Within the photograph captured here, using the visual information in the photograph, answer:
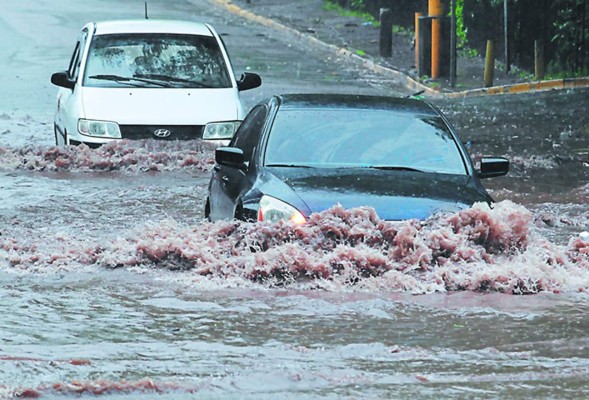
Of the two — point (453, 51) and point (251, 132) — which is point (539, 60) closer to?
point (453, 51)

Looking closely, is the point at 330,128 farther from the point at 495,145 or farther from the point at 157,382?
the point at 495,145

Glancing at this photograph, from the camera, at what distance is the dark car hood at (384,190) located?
31.7 feet

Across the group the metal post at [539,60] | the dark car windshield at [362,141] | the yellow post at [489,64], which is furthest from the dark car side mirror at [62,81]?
the metal post at [539,60]

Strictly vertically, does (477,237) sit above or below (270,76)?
above

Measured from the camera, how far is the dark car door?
10.4 m

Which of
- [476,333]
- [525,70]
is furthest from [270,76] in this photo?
[476,333]

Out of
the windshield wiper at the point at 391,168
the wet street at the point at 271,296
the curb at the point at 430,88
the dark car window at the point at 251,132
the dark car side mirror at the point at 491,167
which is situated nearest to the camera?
the wet street at the point at 271,296

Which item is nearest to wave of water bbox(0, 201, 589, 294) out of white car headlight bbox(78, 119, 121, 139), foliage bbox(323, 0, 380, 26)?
white car headlight bbox(78, 119, 121, 139)

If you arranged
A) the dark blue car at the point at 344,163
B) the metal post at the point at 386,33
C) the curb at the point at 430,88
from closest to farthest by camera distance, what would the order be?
the dark blue car at the point at 344,163, the curb at the point at 430,88, the metal post at the point at 386,33

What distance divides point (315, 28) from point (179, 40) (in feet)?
61.6

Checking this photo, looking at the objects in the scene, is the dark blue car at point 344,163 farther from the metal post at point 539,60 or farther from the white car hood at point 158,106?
the metal post at point 539,60

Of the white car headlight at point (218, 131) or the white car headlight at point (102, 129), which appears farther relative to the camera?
the white car headlight at point (218, 131)

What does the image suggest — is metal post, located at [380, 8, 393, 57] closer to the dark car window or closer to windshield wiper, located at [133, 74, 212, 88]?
windshield wiper, located at [133, 74, 212, 88]

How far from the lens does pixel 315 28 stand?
115 ft
